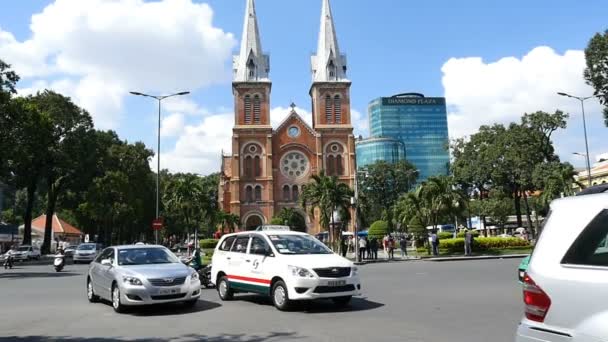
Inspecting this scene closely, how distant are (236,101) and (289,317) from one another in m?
65.0

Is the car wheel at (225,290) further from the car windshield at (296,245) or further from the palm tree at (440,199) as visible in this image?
the palm tree at (440,199)

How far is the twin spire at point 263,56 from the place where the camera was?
73938 mm

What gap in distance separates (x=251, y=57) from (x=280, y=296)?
6617cm

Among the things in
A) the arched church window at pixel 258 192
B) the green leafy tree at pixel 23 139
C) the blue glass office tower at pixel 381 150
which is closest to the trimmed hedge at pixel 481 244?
the green leafy tree at pixel 23 139

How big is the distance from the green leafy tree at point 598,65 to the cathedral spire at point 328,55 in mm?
44114

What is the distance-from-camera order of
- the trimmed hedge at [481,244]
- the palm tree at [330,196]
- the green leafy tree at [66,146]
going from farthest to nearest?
the green leafy tree at [66,146] → the palm tree at [330,196] → the trimmed hedge at [481,244]

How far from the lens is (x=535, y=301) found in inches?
151

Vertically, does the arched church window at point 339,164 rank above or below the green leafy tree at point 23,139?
above

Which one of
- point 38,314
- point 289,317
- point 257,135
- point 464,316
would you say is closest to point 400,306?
point 464,316

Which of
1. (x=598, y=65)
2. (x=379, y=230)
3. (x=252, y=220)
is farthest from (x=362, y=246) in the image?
(x=252, y=220)

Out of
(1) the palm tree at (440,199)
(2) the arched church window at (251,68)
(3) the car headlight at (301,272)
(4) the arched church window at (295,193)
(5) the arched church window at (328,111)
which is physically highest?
(2) the arched church window at (251,68)

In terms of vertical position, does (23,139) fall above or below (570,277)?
above

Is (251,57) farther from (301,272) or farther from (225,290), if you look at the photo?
(301,272)

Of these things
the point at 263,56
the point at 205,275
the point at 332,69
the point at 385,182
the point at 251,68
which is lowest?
the point at 205,275
